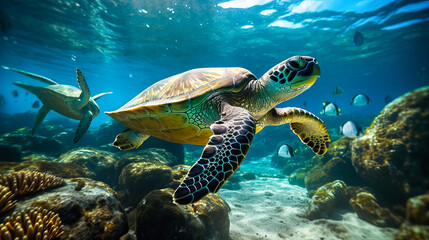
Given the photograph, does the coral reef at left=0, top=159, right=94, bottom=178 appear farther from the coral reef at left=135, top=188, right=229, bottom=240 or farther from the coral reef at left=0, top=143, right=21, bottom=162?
the coral reef at left=0, top=143, right=21, bottom=162

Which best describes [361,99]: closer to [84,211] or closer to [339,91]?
[339,91]

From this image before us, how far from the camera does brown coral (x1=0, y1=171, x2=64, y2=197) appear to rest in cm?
211

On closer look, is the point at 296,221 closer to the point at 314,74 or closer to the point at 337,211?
the point at 337,211

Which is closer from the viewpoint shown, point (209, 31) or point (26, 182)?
point (26, 182)

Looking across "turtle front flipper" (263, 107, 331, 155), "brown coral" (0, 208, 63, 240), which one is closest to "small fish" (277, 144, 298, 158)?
"turtle front flipper" (263, 107, 331, 155)

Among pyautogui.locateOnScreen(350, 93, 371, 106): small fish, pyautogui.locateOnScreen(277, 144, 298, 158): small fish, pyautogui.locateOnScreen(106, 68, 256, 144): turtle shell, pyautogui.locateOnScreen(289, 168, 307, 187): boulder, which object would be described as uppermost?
pyautogui.locateOnScreen(350, 93, 371, 106): small fish

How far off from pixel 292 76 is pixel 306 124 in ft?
4.79

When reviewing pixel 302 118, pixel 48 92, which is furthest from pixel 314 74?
pixel 48 92

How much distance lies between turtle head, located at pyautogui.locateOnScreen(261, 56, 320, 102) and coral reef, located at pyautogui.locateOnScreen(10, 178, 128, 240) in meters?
2.81

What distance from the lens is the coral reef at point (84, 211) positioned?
71.9 inches

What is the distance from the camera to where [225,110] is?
2.48 metres

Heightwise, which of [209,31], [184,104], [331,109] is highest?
[209,31]

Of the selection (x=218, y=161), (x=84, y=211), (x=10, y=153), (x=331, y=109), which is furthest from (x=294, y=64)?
(x=10, y=153)

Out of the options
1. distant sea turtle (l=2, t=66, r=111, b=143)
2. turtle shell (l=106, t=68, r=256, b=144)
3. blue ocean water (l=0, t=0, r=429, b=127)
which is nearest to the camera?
turtle shell (l=106, t=68, r=256, b=144)
